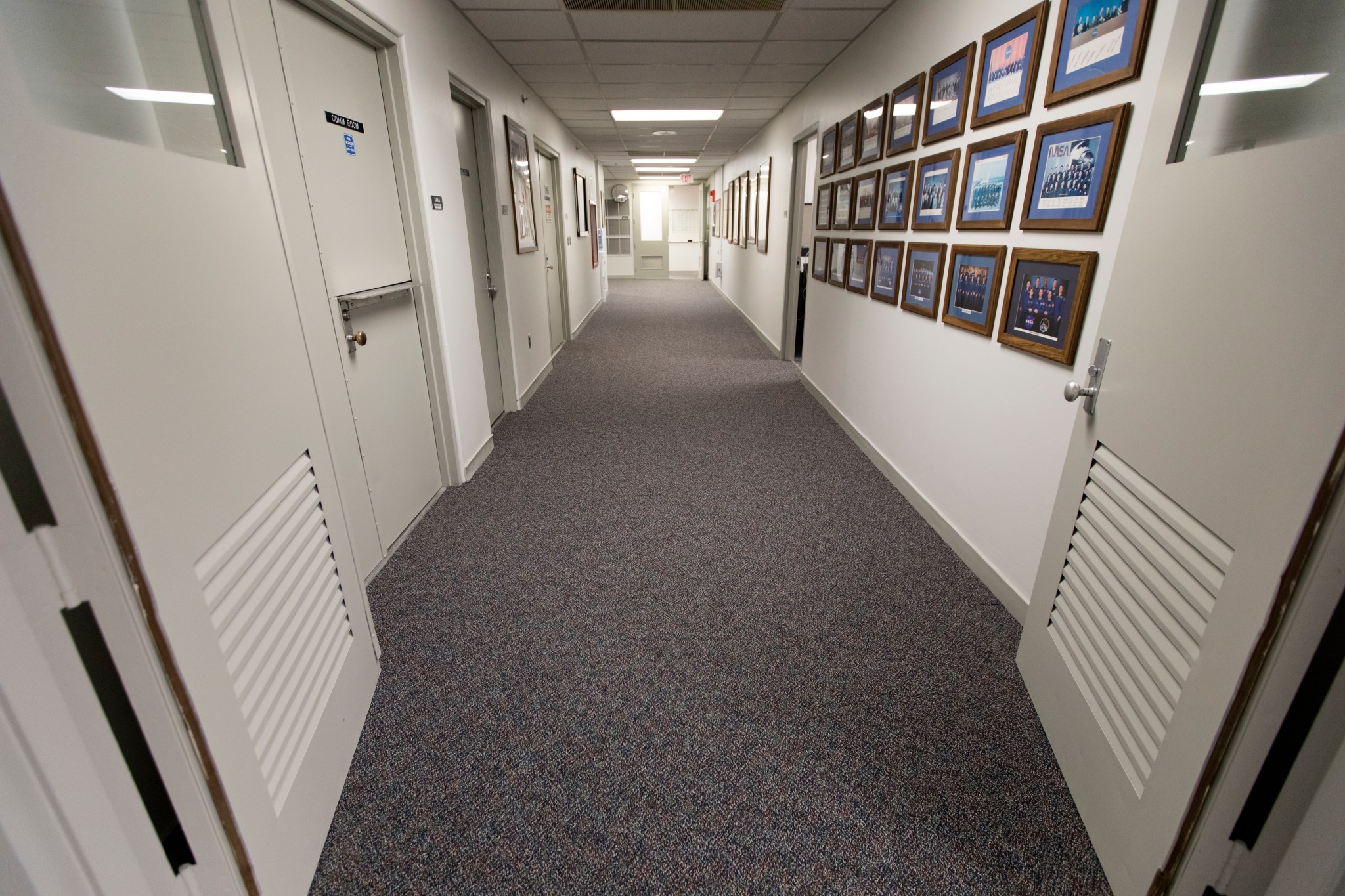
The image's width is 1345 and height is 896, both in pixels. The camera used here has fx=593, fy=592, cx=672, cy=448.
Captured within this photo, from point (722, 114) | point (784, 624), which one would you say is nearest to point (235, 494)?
point (784, 624)

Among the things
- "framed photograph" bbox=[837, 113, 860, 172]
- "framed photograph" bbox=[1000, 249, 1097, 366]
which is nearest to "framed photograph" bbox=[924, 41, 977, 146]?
"framed photograph" bbox=[1000, 249, 1097, 366]

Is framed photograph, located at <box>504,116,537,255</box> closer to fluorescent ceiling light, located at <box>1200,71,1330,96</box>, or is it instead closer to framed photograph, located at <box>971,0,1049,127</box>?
framed photograph, located at <box>971,0,1049,127</box>

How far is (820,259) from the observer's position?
14.0 feet

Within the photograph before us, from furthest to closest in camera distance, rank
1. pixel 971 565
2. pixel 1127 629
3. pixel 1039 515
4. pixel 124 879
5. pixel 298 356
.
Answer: pixel 971 565
pixel 1039 515
pixel 298 356
pixel 1127 629
pixel 124 879

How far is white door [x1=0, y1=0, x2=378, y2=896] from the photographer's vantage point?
2.35 ft

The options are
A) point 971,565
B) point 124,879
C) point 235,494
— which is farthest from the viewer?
point 971,565

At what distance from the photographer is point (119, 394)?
2.46ft

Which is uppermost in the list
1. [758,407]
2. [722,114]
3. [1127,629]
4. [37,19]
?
[722,114]

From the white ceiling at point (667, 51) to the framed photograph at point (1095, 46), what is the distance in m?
1.54

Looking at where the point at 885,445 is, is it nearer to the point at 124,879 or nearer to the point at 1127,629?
the point at 1127,629

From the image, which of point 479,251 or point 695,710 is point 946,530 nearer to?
point 695,710

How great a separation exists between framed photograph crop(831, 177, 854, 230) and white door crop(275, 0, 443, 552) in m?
2.49

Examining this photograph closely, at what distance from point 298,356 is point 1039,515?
205cm

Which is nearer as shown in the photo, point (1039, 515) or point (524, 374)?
point (1039, 515)
